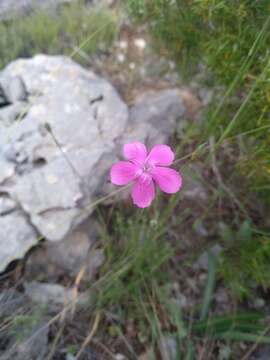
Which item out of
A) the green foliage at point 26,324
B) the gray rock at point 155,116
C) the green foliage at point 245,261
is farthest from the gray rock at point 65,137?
the green foliage at point 245,261

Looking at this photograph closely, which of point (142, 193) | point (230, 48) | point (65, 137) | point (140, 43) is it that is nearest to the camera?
point (142, 193)

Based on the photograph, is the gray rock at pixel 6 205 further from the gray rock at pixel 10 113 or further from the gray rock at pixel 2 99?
the gray rock at pixel 2 99

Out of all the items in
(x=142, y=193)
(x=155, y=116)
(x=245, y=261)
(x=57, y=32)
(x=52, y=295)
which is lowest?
(x=245, y=261)

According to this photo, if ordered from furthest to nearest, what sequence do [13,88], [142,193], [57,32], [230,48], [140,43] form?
[140,43]
[57,32]
[13,88]
[230,48]
[142,193]

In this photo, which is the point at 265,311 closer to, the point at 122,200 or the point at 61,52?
the point at 122,200

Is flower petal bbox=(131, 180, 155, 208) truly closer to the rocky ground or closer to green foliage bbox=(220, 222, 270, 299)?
the rocky ground

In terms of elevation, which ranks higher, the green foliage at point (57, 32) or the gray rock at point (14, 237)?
the green foliage at point (57, 32)

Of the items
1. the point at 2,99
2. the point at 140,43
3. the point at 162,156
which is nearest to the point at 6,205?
the point at 2,99

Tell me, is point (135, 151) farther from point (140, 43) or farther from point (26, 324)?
point (140, 43)
